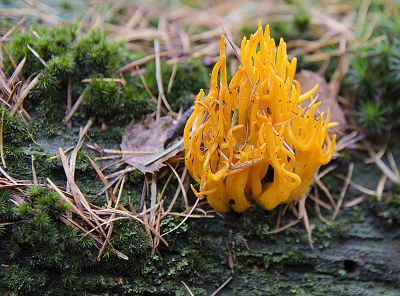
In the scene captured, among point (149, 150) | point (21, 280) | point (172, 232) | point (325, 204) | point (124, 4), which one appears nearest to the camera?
point (21, 280)

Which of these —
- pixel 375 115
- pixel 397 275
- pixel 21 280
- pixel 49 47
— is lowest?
pixel 397 275

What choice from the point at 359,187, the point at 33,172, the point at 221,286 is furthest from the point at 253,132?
the point at 33,172

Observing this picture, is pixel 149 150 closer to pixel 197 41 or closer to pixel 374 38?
pixel 197 41

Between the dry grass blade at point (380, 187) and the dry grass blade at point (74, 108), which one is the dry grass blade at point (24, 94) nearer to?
the dry grass blade at point (74, 108)

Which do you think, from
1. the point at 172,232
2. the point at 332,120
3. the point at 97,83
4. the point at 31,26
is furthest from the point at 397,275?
the point at 31,26

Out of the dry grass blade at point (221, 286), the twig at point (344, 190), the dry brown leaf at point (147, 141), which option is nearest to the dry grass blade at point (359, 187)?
the twig at point (344, 190)

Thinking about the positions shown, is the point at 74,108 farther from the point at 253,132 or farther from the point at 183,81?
the point at 253,132

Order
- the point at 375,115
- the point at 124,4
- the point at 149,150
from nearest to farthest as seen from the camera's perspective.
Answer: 1. the point at 149,150
2. the point at 375,115
3. the point at 124,4
